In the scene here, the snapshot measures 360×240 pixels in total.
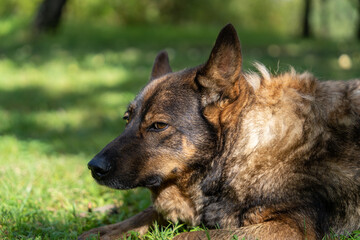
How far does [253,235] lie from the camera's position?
293 centimetres

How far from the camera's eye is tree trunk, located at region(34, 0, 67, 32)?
16188 mm

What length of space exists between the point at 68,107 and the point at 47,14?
868 centimetres

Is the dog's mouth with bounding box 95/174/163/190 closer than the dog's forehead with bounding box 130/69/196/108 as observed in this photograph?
Yes

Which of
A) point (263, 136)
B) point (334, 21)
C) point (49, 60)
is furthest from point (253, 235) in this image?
point (334, 21)

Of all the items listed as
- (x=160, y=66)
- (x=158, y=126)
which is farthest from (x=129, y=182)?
(x=160, y=66)

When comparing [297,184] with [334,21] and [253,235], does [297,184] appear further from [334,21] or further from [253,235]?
[334,21]

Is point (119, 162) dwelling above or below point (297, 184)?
above

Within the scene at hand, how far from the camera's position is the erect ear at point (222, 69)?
3.21m

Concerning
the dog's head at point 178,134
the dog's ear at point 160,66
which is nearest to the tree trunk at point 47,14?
the dog's ear at point 160,66

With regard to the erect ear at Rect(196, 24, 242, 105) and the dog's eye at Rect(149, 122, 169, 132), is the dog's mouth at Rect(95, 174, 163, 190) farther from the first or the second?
the erect ear at Rect(196, 24, 242, 105)

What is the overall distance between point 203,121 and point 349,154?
1.10 meters

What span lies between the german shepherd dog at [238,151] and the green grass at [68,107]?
17.2 inches

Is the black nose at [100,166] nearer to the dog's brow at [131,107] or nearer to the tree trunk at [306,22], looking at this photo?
the dog's brow at [131,107]

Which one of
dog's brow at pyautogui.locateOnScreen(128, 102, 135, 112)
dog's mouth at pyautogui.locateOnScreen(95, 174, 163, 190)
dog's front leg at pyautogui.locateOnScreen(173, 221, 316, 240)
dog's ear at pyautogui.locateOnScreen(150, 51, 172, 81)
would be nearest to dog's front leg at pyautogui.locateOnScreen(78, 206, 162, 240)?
dog's mouth at pyautogui.locateOnScreen(95, 174, 163, 190)
